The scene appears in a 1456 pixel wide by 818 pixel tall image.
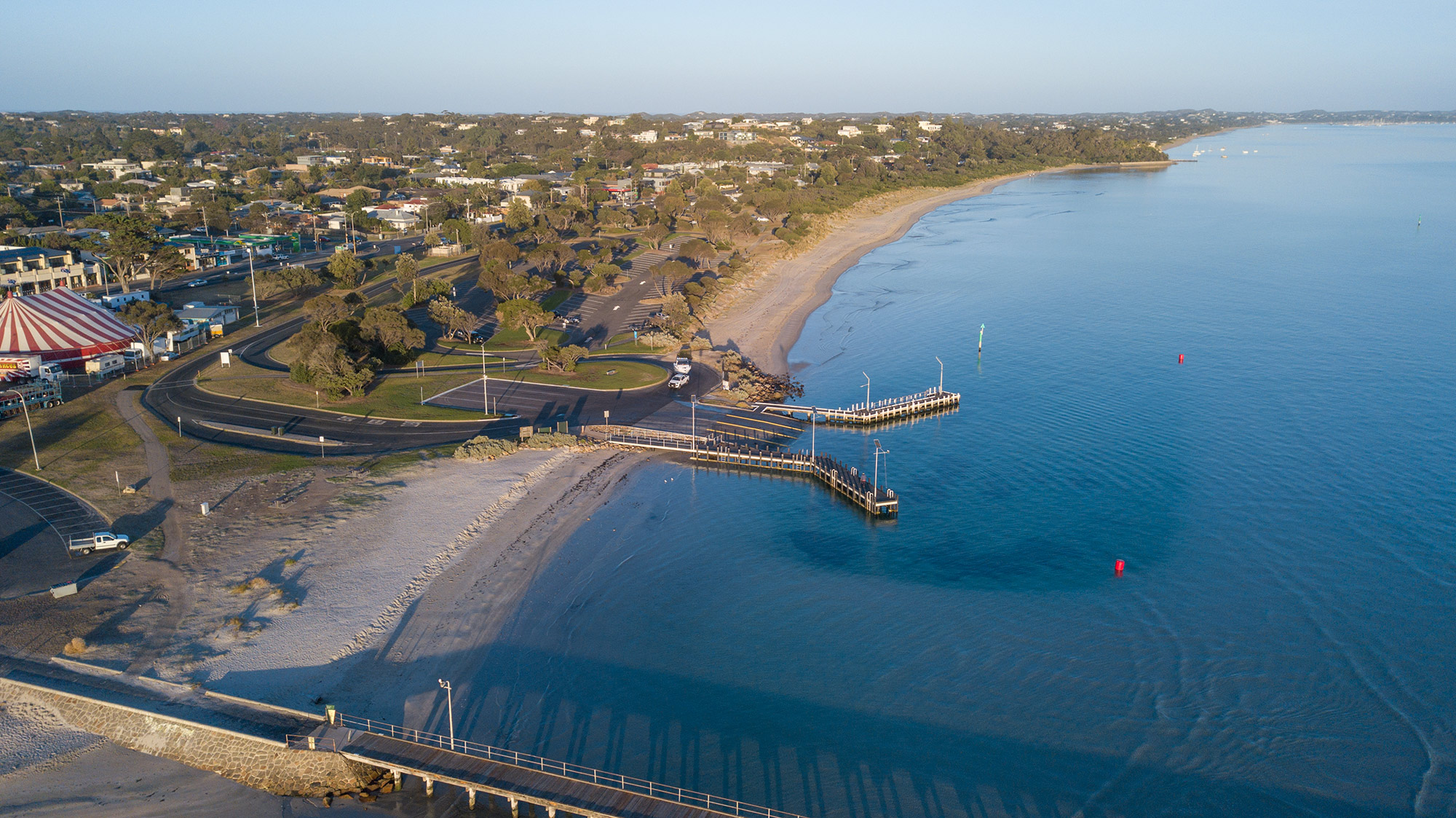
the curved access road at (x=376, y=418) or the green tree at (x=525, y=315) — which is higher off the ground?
the green tree at (x=525, y=315)

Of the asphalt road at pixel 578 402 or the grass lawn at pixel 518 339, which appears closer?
the asphalt road at pixel 578 402

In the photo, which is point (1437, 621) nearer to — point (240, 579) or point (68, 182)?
point (240, 579)

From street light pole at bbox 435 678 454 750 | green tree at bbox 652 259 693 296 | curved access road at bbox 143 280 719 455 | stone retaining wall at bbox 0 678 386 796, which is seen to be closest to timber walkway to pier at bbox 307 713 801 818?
street light pole at bbox 435 678 454 750

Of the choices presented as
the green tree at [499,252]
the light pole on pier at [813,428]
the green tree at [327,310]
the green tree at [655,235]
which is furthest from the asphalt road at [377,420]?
the green tree at [655,235]

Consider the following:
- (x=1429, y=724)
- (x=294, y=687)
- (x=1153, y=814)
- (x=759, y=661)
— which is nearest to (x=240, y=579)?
(x=294, y=687)

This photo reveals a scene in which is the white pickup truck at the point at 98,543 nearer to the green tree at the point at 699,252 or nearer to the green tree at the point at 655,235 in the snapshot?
the green tree at the point at 699,252

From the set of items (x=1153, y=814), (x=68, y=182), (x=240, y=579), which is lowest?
(x=1153, y=814)
